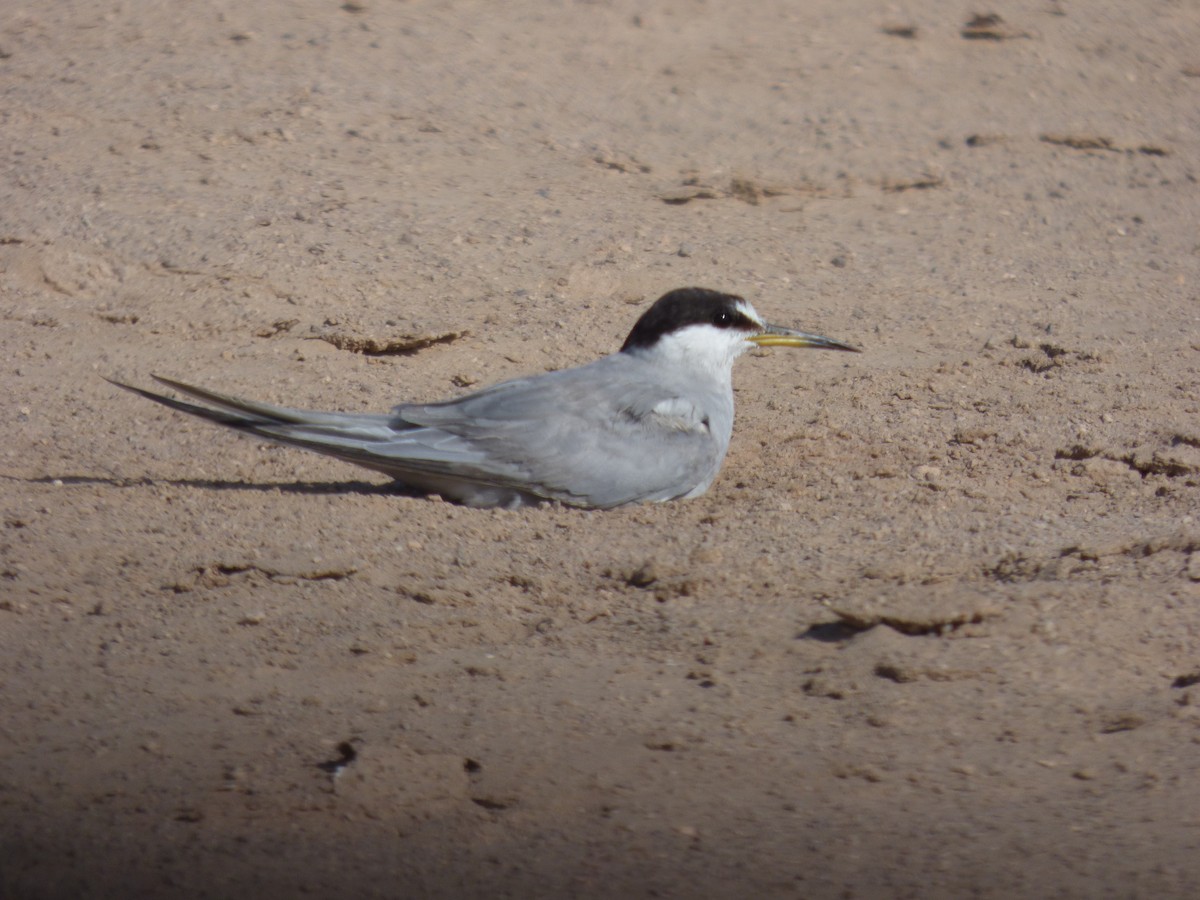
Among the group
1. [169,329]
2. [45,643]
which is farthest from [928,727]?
[169,329]

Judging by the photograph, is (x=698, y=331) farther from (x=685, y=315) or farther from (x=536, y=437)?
(x=536, y=437)

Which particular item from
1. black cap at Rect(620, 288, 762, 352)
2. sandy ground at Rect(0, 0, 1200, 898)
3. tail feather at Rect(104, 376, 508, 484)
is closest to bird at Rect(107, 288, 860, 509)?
tail feather at Rect(104, 376, 508, 484)

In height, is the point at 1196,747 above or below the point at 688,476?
above

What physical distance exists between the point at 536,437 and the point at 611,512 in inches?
12.4

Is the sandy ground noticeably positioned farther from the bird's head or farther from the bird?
the bird's head

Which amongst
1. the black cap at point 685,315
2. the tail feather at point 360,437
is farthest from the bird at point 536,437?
the black cap at point 685,315

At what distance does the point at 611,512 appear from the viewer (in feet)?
13.8

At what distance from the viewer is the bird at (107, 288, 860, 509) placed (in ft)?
13.4

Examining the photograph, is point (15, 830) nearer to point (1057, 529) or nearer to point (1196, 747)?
point (1196, 747)

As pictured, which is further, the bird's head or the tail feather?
the bird's head

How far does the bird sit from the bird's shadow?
7 centimetres

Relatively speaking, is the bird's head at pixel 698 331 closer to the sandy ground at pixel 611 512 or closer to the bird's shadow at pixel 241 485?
the sandy ground at pixel 611 512

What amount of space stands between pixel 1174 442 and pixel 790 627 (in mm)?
1903

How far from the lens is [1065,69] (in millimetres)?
7684
